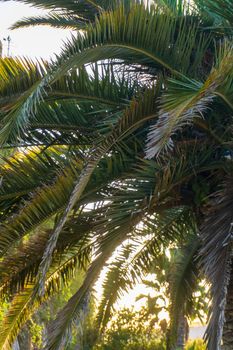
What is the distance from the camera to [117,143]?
6.55m

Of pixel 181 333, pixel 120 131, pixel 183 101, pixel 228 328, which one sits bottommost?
pixel 228 328

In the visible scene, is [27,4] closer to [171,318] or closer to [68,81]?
[68,81]

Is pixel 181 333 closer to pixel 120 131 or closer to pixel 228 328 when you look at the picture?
pixel 228 328

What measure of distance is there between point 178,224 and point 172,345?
10.3 feet

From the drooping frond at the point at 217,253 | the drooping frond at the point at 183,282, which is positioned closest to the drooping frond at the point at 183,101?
the drooping frond at the point at 217,253

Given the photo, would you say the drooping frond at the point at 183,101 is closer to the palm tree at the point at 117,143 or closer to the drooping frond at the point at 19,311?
the palm tree at the point at 117,143

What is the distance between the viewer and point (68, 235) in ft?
24.0

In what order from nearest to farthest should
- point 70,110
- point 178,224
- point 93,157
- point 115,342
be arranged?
point 93,157 → point 70,110 → point 178,224 → point 115,342

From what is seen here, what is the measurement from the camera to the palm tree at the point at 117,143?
5785 mm

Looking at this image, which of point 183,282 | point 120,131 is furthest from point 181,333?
point 120,131

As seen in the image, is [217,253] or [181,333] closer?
[217,253]

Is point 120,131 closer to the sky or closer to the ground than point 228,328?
closer to the sky

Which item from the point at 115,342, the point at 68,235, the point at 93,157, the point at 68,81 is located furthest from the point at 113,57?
the point at 115,342

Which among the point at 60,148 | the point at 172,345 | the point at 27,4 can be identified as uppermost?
the point at 27,4
